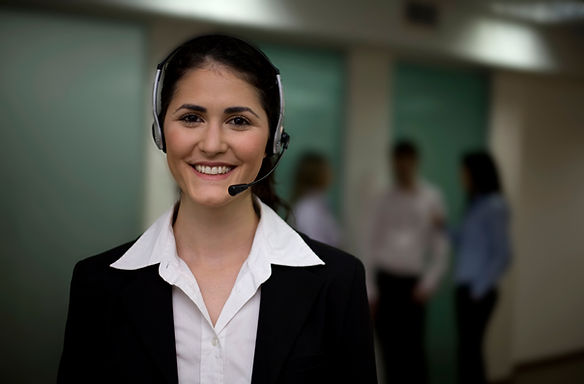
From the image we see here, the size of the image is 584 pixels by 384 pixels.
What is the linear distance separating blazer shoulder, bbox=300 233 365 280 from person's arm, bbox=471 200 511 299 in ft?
6.99

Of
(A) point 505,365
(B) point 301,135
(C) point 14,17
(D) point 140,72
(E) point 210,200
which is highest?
(C) point 14,17

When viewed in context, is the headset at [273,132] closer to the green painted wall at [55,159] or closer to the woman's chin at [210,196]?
the woman's chin at [210,196]

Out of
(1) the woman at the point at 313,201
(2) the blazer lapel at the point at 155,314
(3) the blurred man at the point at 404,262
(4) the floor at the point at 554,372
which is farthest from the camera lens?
(4) the floor at the point at 554,372

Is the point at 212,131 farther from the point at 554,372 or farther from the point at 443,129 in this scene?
the point at 554,372

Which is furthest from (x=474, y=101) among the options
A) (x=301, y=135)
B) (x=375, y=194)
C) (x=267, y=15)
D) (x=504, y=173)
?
(x=267, y=15)

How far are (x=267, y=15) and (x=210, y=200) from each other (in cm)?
211

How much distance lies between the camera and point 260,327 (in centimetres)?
95

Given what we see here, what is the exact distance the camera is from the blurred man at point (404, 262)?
10.1ft

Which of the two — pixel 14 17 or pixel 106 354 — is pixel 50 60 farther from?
pixel 106 354

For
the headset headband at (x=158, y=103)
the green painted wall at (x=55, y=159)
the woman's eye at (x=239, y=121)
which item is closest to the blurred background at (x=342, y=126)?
the green painted wall at (x=55, y=159)

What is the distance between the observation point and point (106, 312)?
98cm

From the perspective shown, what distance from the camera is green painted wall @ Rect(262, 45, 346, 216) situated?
10.6ft

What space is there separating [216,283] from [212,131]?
0.29 meters

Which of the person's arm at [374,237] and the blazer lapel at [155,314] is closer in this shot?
the blazer lapel at [155,314]
